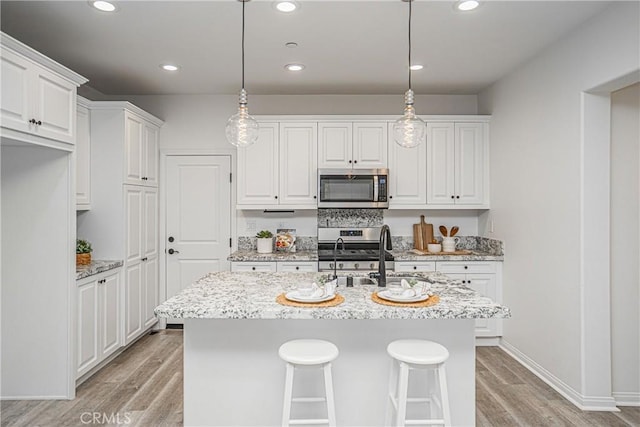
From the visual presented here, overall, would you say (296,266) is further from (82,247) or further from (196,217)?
(82,247)

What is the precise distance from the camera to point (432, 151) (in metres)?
4.36

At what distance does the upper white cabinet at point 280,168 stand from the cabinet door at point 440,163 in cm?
124

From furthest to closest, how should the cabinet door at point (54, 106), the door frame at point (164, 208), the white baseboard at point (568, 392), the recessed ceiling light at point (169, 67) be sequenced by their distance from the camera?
the door frame at point (164, 208) → the recessed ceiling light at point (169, 67) → the white baseboard at point (568, 392) → the cabinet door at point (54, 106)

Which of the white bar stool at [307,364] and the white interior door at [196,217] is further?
the white interior door at [196,217]

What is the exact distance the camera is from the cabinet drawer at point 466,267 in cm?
409

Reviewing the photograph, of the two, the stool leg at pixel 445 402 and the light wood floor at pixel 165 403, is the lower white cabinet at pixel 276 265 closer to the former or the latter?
the light wood floor at pixel 165 403

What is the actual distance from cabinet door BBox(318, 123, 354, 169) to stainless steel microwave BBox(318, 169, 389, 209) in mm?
138

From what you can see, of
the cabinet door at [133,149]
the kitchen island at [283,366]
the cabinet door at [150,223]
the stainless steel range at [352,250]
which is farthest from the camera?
the cabinet door at [150,223]

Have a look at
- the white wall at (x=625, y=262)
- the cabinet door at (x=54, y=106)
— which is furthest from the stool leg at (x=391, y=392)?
the cabinet door at (x=54, y=106)

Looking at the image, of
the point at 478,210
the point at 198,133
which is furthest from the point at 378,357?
the point at 198,133

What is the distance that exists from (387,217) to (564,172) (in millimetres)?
2006

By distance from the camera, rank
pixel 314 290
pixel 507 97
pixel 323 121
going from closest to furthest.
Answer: pixel 314 290
pixel 507 97
pixel 323 121

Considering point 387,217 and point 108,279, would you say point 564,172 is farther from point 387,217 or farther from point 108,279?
point 108,279

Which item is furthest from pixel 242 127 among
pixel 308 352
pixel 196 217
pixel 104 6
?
pixel 196 217
